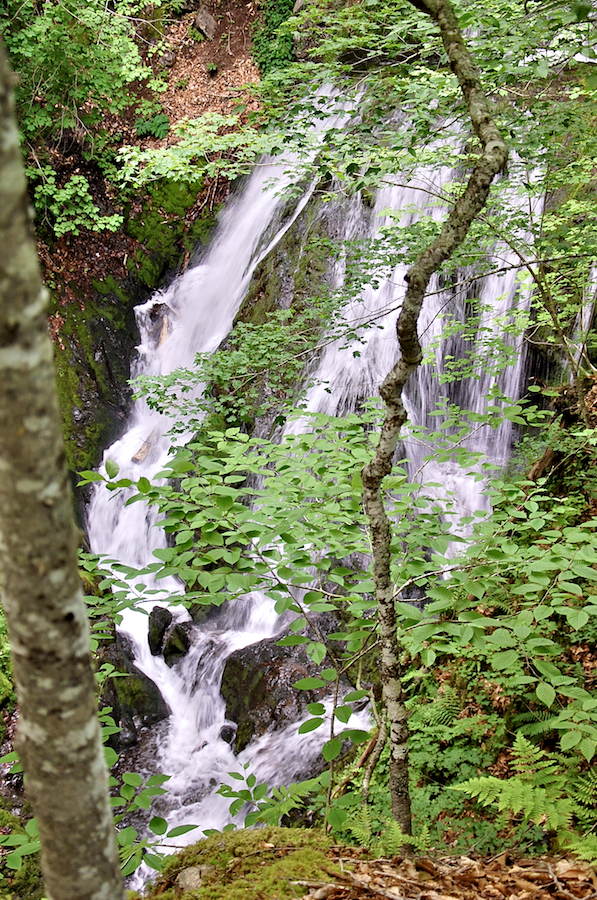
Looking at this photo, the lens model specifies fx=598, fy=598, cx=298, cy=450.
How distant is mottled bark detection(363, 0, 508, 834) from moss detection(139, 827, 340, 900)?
18.8 inches

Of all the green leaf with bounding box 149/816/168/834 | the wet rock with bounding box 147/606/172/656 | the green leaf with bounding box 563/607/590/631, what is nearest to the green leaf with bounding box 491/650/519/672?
the green leaf with bounding box 563/607/590/631

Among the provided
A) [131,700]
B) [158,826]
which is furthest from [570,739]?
[131,700]

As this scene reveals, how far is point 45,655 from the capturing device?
82 cm

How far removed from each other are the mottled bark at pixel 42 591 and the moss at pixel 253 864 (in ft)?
4.55

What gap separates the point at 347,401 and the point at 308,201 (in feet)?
Answer: 12.9

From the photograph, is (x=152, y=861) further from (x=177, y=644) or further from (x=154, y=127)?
(x=154, y=127)

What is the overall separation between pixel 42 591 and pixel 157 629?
7.31m

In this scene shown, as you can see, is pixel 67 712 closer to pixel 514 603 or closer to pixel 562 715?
pixel 562 715

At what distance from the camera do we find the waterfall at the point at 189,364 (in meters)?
5.71

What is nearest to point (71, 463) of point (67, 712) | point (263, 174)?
point (263, 174)

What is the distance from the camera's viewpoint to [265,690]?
19.6 feet

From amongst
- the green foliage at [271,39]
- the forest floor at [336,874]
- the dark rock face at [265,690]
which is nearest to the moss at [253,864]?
the forest floor at [336,874]

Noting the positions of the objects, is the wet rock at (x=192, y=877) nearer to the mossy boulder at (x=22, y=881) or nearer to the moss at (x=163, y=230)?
the mossy boulder at (x=22, y=881)

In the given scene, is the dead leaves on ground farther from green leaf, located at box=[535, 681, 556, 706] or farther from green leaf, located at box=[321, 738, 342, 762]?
green leaf, located at box=[535, 681, 556, 706]
